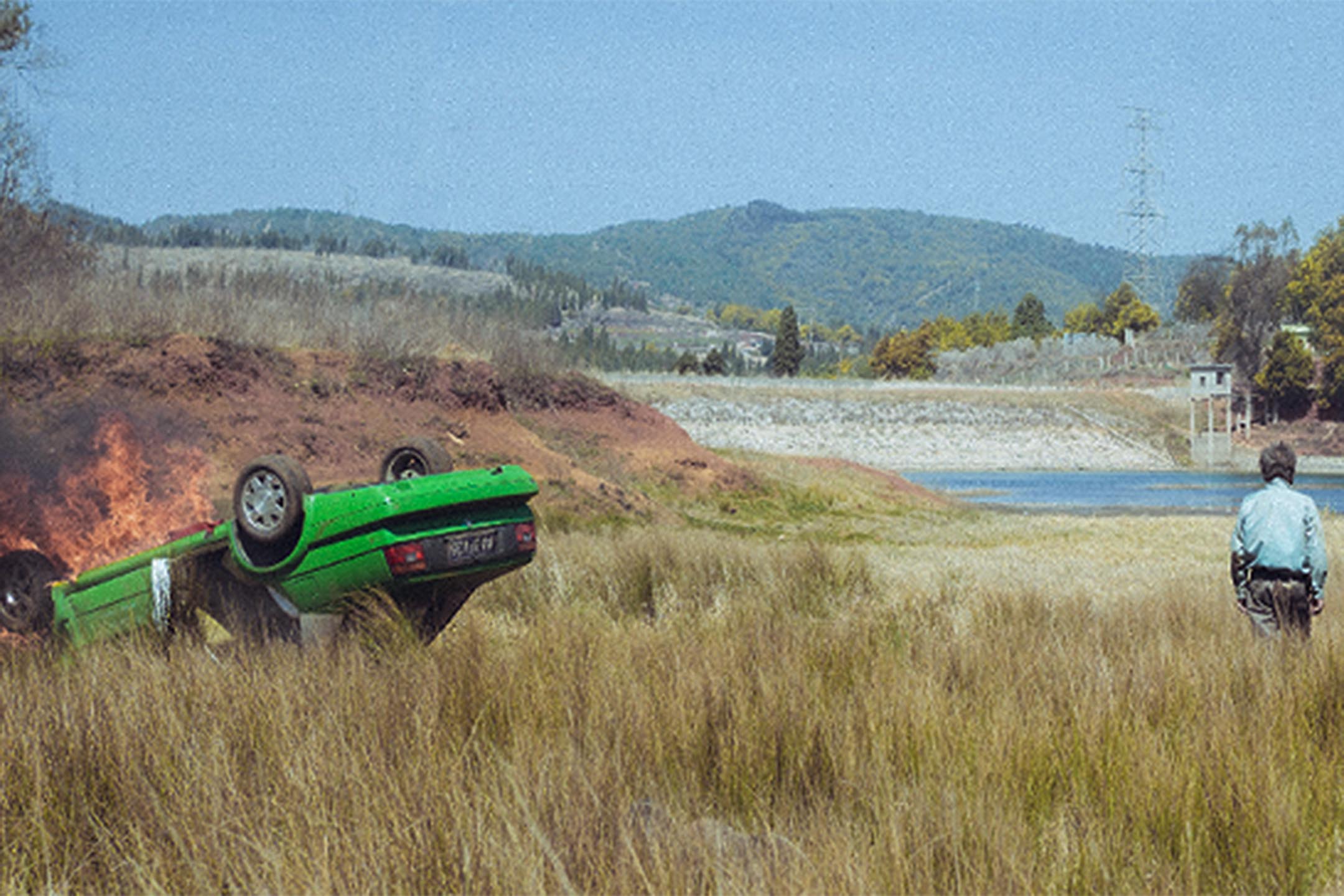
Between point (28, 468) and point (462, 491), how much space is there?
13.1m

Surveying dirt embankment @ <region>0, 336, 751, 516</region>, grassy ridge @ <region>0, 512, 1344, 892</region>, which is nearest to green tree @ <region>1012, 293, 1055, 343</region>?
dirt embankment @ <region>0, 336, 751, 516</region>

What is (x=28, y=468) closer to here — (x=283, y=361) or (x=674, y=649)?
(x=283, y=361)

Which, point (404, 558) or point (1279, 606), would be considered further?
point (1279, 606)

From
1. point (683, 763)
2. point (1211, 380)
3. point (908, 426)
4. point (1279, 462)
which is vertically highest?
point (1279, 462)

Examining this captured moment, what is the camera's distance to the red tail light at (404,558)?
21.8 feet

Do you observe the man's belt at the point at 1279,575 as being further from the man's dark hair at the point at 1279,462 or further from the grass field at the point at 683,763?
the man's dark hair at the point at 1279,462

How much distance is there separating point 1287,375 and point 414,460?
89.2 metres

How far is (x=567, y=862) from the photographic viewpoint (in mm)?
3750

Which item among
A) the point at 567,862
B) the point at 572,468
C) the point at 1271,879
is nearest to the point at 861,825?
the point at 567,862

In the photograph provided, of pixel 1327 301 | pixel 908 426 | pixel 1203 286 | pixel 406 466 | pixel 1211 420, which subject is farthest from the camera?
pixel 1203 286

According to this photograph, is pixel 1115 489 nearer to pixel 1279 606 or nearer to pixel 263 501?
pixel 1279 606

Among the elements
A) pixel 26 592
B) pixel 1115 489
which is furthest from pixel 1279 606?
pixel 1115 489

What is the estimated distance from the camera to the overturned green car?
263 inches

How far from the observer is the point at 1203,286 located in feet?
438
